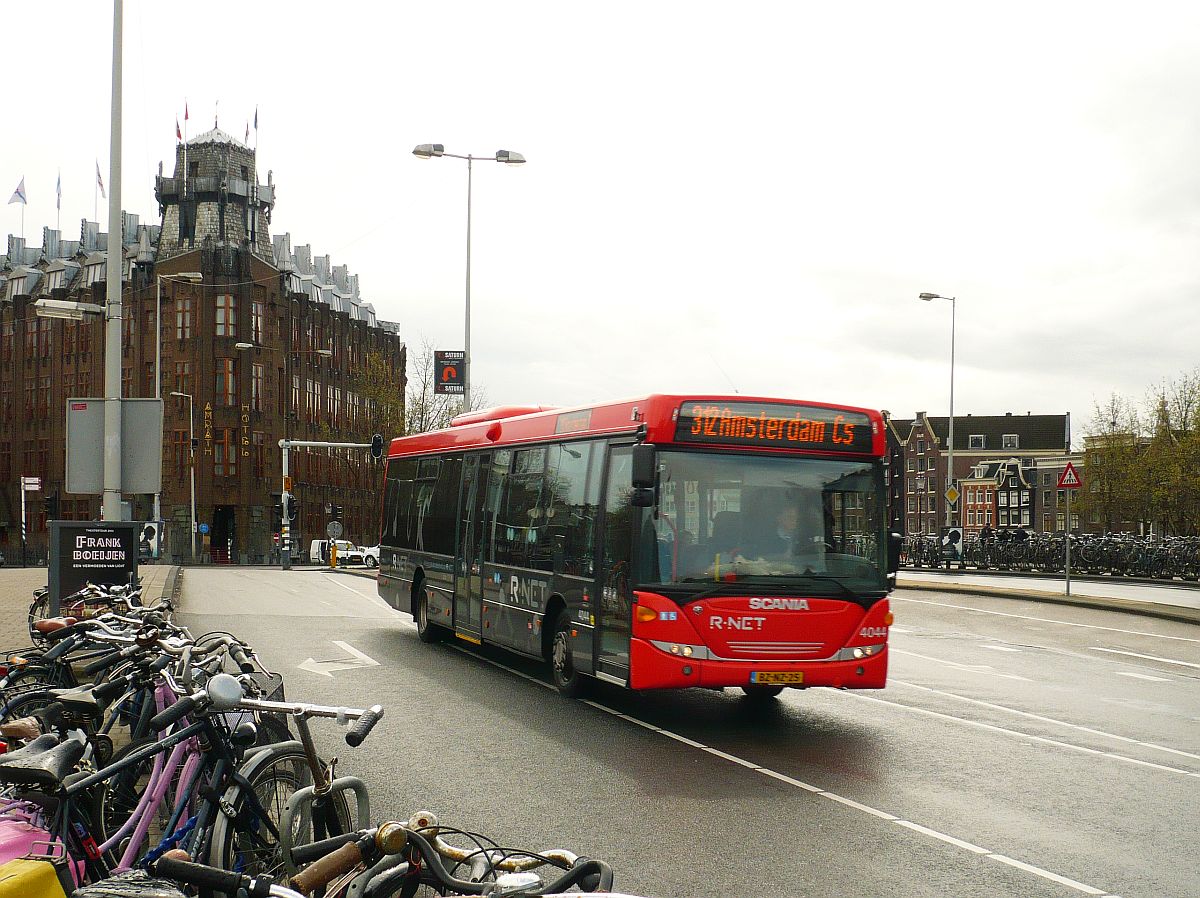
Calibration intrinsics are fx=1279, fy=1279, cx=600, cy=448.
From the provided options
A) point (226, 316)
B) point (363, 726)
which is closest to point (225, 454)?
point (226, 316)

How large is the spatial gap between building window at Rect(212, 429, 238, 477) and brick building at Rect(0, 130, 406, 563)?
0.25 feet

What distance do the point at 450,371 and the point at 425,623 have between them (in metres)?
15.4

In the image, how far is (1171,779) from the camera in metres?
9.47

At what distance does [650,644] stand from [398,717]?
248cm

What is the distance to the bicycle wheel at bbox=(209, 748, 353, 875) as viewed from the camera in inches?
189

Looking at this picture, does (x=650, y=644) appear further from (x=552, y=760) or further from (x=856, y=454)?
(x=856, y=454)

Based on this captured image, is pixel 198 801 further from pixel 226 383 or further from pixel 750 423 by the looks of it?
pixel 226 383

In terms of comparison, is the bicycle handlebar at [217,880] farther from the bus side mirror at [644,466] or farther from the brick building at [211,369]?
the brick building at [211,369]

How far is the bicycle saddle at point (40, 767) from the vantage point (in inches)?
160

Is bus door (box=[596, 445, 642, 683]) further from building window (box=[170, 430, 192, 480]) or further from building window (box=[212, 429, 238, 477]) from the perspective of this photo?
building window (box=[212, 429, 238, 477])

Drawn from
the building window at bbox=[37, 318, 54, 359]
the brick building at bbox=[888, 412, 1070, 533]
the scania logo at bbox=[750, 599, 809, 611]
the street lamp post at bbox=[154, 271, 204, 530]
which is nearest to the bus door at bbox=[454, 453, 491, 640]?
the scania logo at bbox=[750, 599, 809, 611]

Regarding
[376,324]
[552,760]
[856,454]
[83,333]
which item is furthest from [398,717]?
[376,324]

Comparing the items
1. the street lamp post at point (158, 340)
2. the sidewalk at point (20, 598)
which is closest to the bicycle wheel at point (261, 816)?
the sidewalk at point (20, 598)

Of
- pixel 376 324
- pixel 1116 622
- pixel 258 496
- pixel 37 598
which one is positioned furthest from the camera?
pixel 376 324
